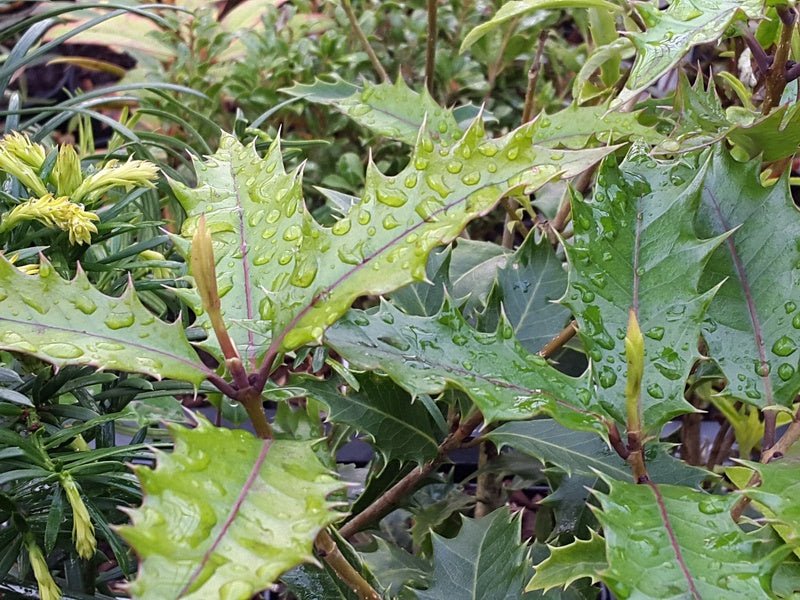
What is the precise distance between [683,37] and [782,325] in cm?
24

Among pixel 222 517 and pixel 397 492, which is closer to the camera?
pixel 222 517

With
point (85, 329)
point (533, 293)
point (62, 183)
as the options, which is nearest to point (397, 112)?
point (533, 293)

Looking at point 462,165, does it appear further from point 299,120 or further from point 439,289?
point 299,120

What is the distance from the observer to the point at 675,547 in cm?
43

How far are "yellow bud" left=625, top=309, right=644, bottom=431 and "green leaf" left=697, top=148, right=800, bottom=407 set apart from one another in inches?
5.5

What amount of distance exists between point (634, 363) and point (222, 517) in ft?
0.83

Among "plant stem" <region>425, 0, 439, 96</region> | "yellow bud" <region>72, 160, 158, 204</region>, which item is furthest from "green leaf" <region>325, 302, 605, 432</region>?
"plant stem" <region>425, 0, 439, 96</region>

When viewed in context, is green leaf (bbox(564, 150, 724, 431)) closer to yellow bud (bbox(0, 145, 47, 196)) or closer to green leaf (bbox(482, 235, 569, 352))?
green leaf (bbox(482, 235, 569, 352))

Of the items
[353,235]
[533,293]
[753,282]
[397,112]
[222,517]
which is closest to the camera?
[222,517]

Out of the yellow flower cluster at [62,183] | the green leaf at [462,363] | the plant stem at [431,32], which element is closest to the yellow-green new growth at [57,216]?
the yellow flower cluster at [62,183]

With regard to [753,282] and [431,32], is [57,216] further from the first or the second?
[431,32]

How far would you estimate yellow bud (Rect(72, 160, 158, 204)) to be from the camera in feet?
1.97

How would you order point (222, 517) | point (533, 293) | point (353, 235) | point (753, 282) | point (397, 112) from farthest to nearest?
point (397, 112), point (533, 293), point (753, 282), point (353, 235), point (222, 517)

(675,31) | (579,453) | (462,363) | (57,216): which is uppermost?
(675,31)
